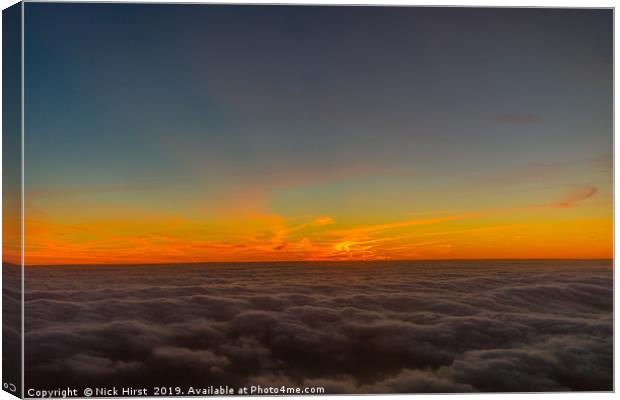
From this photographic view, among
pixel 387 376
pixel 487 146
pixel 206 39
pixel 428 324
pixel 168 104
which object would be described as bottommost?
pixel 387 376

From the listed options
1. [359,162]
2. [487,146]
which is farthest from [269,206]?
[487,146]

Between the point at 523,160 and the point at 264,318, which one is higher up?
the point at 523,160

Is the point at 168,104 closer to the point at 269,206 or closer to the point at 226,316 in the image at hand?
the point at 269,206

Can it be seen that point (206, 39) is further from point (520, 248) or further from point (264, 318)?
point (520, 248)

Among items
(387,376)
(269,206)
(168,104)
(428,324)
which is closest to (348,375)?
(387,376)

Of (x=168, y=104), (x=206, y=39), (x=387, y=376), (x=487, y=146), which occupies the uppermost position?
(x=206, y=39)

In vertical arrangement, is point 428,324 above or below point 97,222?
below
